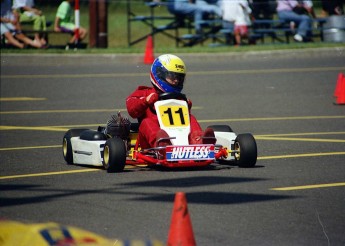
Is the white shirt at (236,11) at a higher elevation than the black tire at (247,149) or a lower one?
lower

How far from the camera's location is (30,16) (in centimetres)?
2742

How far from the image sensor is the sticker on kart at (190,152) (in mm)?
A: 10945

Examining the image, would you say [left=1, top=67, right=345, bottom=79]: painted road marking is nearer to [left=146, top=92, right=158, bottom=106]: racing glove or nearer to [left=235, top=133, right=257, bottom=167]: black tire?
[left=146, top=92, right=158, bottom=106]: racing glove

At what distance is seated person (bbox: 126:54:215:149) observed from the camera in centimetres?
1134

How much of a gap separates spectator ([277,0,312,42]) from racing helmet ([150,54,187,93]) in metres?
17.6

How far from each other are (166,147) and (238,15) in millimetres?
17362

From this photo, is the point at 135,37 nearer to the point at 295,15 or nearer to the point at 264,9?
the point at 264,9

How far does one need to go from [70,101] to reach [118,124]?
23.1 feet

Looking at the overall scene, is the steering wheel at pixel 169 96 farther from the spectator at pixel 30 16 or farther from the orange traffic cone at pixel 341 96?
the spectator at pixel 30 16

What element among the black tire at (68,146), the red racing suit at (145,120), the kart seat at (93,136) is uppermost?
the red racing suit at (145,120)

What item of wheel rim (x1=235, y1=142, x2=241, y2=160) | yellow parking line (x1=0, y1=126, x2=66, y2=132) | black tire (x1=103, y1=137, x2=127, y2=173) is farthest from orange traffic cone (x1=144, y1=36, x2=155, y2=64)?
black tire (x1=103, y1=137, x2=127, y2=173)

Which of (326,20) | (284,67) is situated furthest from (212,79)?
(326,20)

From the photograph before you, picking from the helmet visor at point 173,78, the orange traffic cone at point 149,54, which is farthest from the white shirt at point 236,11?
the helmet visor at point 173,78

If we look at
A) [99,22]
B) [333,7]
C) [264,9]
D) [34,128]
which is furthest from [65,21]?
[34,128]
